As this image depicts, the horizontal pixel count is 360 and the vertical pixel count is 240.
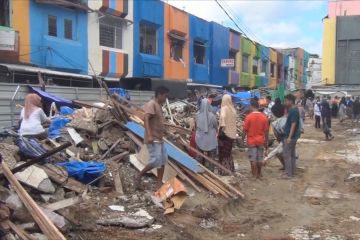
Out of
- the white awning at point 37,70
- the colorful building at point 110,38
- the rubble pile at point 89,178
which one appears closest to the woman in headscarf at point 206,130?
the rubble pile at point 89,178

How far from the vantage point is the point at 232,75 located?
37531 millimetres

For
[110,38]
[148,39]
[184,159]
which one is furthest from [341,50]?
[184,159]

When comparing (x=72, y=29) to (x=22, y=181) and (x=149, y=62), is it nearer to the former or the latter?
(x=149, y=62)

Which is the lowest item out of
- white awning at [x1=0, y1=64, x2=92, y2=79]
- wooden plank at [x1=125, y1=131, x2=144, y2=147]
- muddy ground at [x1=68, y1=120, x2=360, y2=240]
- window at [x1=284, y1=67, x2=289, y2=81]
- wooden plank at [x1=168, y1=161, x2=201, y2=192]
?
muddy ground at [x1=68, y1=120, x2=360, y2=240]

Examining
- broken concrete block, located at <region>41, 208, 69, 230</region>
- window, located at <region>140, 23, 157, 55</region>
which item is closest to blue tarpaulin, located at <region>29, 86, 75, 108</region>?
broken concrete block, located at <region>41, 208, 69, 230</region>

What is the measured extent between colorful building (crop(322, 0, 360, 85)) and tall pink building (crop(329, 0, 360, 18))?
595cm

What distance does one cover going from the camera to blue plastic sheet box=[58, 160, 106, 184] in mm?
8156

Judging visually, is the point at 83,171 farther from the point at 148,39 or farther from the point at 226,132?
the point at 148,39

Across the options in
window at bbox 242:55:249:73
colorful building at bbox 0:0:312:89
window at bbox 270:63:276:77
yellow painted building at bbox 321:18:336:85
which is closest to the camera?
colorful building at bbox 0:0:312:89

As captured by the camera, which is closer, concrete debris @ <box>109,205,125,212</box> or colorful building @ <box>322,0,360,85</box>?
concrete debris @ <box>109,205,125,212</box>

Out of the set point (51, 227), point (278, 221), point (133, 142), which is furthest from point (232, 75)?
point (51, 227)

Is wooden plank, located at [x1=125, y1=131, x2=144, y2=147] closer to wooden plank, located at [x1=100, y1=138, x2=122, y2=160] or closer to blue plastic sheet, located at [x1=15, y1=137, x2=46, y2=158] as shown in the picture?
wooden plank, located at [x1=100, y1=138, x2=122, y2=160]

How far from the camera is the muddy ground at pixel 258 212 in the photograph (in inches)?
265

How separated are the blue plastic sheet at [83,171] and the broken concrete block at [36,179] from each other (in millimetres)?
1093
